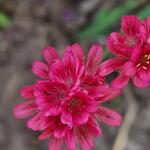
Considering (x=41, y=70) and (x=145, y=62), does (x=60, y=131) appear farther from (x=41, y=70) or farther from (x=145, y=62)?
(x=145, y=62)

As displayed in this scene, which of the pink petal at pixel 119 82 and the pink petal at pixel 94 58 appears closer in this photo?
the pink petal at pixel 119 82

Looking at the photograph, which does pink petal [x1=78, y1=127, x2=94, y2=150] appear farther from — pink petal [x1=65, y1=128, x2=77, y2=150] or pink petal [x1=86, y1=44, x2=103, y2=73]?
pink petal [x1=86, y1=44, x2=103, y2=73]

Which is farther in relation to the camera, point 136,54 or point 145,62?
point 145,62

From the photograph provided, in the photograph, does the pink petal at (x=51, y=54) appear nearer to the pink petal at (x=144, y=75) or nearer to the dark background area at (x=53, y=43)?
the pink petal at (x=144, y=75)

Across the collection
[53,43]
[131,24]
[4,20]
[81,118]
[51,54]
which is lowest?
[81,118]

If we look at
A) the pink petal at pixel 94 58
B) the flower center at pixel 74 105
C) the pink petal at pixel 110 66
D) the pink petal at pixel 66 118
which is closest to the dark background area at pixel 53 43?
the pink petal at pixel 94 58

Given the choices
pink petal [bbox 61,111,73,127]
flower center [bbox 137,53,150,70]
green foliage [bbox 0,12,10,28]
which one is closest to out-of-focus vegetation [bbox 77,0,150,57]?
green foliage [bbox 0,12,10,28]

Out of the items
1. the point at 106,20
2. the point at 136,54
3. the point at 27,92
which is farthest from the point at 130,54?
the point at 106,20
